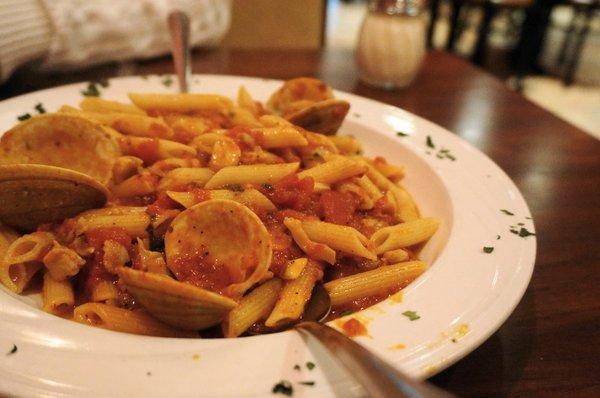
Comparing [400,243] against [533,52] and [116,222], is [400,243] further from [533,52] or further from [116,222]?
[533,52]

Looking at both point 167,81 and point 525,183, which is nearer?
point 525,183

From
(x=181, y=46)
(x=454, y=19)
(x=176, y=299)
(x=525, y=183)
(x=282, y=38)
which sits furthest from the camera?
(x=454, y=19)

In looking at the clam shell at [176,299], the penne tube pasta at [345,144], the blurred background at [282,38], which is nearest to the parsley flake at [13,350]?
the clam shell at [176,299]

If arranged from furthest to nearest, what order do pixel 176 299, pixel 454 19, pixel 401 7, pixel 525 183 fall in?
1. pixel 454 19
2. pixel 401 7
3. pixel 525 183
4. pixel 176 299

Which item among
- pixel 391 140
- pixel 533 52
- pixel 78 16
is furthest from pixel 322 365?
pixel 533 52

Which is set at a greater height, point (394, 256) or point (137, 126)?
point (137, 126)

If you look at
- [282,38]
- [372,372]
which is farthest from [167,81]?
[282,38]

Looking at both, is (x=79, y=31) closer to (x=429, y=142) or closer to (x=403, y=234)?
(x=429, y=142)

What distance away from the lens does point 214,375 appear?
2.96ft

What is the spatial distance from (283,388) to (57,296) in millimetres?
680

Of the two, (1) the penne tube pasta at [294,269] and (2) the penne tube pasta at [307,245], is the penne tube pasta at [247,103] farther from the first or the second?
(1) the penne tube pasta at [294,269]

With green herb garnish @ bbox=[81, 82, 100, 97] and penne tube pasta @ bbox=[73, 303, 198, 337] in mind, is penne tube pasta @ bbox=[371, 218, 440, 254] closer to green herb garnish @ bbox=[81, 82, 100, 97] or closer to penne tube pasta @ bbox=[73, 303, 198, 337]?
penne tube pasta @ bbox=[73, 303, 198, 337]

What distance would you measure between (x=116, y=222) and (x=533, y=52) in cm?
773

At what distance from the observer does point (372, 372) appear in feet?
2.49
